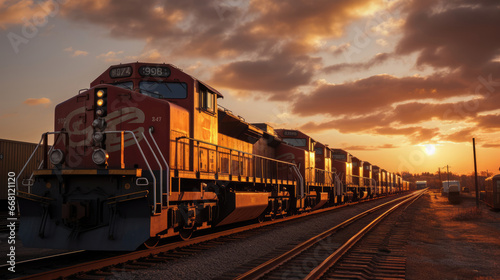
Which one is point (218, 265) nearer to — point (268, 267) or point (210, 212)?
point (268, 267)

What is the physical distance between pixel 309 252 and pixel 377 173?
146ft

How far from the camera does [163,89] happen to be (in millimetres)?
10062

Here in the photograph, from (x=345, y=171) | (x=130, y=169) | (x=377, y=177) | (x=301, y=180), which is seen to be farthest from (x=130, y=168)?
(x=377, y=177)

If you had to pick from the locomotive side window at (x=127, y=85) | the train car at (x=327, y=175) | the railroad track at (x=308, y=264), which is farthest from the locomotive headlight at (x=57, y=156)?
the train car at (x=327, y=175)

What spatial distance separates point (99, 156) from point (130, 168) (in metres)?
0.63

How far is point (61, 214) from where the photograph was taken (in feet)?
26.8

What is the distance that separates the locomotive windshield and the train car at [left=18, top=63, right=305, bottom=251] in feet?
0.08

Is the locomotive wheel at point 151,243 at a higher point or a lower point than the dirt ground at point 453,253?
higher

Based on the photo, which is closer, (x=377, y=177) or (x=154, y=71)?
(x=154, y=71)

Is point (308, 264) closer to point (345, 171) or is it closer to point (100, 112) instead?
point (100, 112)

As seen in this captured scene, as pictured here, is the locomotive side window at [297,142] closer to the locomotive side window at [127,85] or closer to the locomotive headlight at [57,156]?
the locomotive side window at [127,85]

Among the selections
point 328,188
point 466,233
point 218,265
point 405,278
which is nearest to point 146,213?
point 218,265

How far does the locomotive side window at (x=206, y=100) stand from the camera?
35.5 ft

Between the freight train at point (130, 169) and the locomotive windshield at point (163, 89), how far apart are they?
23mm
